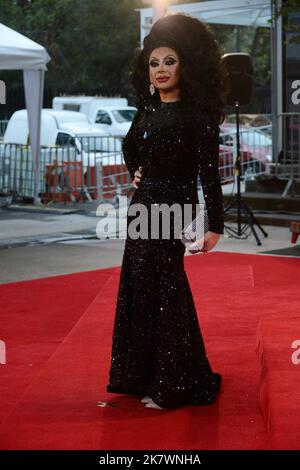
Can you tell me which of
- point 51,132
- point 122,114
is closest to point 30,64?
point 51,132

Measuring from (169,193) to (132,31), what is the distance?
34542 mm

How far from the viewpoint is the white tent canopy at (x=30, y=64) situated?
514 inches

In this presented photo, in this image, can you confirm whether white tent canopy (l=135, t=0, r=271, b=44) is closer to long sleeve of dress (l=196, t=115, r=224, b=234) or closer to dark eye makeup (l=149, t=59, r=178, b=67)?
dark eye makeup (l=149, t=59, r=178, b=67)

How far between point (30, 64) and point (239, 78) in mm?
3674

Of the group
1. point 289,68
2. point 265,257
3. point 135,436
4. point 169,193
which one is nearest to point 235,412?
point 135,436

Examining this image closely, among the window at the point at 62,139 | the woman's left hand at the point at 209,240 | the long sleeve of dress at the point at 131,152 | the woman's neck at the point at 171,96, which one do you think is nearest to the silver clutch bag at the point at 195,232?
the woman's left hand at the point at 209,240

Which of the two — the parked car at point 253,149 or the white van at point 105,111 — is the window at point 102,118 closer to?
the white van at point 105,111

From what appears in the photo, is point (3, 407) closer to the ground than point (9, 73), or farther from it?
closer to the ground

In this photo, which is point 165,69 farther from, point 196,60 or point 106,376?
point 106,376

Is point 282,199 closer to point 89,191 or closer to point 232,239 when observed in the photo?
point 232,239

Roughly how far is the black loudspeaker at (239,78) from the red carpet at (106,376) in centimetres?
366

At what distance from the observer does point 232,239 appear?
1179 centimetres

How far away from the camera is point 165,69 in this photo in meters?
4.43

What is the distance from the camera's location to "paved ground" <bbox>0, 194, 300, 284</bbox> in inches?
385
